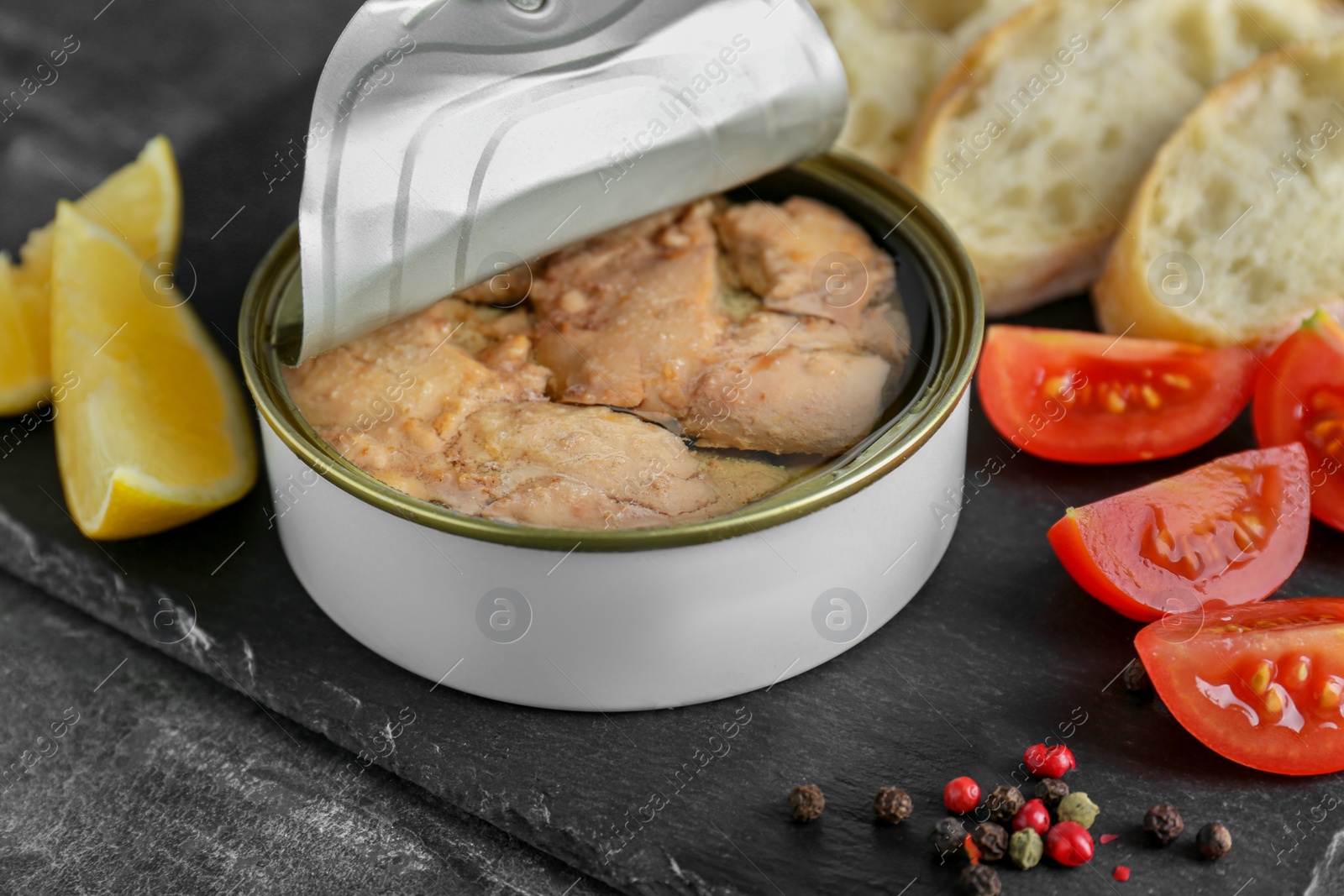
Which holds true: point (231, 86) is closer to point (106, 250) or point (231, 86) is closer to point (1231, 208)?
point (106, 250)

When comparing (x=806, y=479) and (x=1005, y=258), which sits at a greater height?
(x=806, y=479)

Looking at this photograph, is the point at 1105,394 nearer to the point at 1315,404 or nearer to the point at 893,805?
the point at 1315,404

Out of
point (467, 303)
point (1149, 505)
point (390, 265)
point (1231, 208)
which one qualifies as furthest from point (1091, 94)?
point (390, 265)

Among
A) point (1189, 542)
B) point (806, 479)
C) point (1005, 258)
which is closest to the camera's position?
point (806, 479)

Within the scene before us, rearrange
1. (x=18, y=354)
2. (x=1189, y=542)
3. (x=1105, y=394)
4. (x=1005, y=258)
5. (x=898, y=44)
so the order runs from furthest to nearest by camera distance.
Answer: (x=898, y=44) → (x=1005, y=258) → (x=18, y=354) → (x=1105, y=394) → (x=1189, y=542)

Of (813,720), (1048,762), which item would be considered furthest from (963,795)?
(813,720)

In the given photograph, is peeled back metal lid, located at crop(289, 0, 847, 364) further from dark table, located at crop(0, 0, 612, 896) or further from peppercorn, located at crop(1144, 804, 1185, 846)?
peppercorn, located at crop(1144, 804, 1185, 846)

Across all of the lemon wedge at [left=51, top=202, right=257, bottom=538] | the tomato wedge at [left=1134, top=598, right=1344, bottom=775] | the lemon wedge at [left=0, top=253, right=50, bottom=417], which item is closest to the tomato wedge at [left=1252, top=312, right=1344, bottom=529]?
the tomato wedge at [left=1134, top=598, right=1344, bottom=775]
